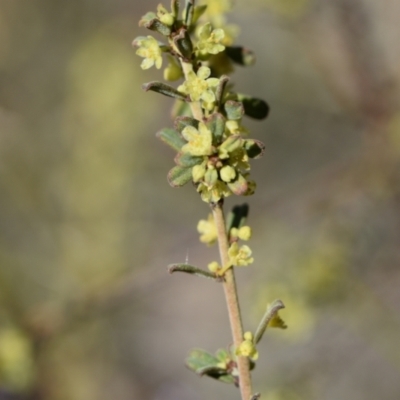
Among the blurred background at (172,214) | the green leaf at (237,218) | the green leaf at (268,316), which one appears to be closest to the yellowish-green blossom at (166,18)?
the green leaf at (237,218)

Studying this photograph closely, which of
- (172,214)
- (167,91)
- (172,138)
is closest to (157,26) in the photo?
(167,91)

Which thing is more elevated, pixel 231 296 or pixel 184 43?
pixel 184 43

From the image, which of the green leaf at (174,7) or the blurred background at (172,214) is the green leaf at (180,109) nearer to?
the green leaf at (174,7)

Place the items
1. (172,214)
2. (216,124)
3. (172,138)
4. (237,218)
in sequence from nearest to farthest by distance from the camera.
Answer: (216,124)
(172,138)
(237,218)
(172,214)

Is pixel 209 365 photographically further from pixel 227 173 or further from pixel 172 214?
pixel 172 214

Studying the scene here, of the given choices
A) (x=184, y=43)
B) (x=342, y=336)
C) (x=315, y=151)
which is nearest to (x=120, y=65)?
(x=315, y=151)

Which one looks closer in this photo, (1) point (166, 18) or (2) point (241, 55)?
(1) point (166, 18)

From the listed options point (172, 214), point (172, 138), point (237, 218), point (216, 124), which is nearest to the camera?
point (216, 124)

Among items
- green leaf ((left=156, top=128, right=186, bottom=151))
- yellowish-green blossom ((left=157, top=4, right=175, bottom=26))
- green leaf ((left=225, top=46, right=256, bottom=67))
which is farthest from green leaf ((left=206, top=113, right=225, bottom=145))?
green leaf ((left=225, top=46, right=256, bottom=67))
